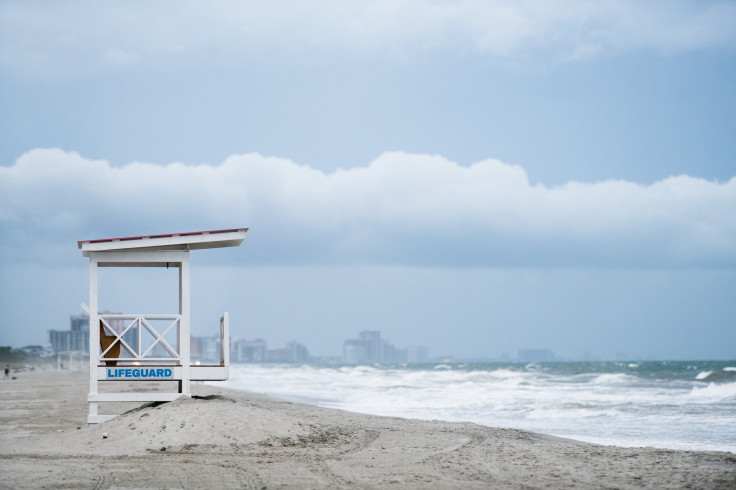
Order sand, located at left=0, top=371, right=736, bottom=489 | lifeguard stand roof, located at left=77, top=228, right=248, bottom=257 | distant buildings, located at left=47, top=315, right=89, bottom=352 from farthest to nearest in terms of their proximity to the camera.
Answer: distant buildings, located at left=47, top=315, right=89, bottom=352, lifeguard stand roof, located at left=77, top=228, right=248, bottom=257, sand, located at left=0, top=371, right=736, bottom=489

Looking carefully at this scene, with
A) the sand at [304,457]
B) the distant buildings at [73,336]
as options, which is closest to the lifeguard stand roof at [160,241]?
the sand at [304,457]

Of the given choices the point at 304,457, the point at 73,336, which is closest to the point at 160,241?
the point at 304,457

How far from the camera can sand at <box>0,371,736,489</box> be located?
9016 millimetres

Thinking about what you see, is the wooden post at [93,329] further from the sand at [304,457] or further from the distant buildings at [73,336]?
the distant buildings at [73,336]

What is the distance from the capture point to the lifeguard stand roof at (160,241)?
46.0 ft

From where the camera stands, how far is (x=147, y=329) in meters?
14.5

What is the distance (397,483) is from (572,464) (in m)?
2.70

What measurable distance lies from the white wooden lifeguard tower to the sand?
688 mm

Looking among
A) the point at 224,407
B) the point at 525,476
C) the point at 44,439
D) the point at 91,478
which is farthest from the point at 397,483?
the point at 44,439

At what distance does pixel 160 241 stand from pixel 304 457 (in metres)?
5.32

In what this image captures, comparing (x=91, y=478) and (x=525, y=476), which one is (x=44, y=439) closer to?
(x=91, y=478)

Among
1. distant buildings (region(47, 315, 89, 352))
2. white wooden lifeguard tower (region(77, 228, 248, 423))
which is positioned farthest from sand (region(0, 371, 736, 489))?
distant buildings (region(47, 315, 89, 352))

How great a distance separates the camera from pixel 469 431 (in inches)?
564

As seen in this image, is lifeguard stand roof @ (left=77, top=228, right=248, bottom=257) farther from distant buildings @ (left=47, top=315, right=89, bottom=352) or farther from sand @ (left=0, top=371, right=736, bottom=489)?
distant buildings @ (left=47, top=315, right=89, bottom=352)
